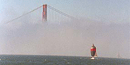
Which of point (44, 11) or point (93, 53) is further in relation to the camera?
point (93, 53)

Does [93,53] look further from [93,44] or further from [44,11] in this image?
[44,11]

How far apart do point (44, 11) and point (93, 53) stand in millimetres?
123319

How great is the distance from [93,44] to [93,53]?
331 inches

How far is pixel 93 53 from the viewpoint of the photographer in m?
194

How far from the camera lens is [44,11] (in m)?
77.7

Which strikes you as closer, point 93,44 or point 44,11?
point 44,11

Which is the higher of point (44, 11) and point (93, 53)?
point (44, 11)

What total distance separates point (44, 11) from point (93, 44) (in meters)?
125

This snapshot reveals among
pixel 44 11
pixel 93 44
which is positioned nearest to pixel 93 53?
pixel 93 44

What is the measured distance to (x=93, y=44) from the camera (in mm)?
196875
